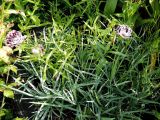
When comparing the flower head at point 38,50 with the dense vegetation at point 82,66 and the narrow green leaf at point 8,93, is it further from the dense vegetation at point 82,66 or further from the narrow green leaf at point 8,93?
the narrow green leaf at point 8,93

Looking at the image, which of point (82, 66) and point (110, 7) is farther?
point (110, 7)

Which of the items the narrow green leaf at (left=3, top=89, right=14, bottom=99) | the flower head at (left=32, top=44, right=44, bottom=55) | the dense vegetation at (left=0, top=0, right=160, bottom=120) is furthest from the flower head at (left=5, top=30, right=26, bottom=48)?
the narrow green leaf at (left=3, top=89, right=14, bottom=99)

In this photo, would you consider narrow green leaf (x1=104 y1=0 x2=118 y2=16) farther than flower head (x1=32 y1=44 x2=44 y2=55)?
Yes

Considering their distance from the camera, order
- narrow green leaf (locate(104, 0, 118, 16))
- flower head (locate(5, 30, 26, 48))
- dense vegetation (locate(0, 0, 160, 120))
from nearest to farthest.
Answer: dense vegetation (locate(0, 0, 160, 120)) → flower head (locate(5, 30, 26, 48)) → narrow green leaf (locate(104, 0, 118, 16))

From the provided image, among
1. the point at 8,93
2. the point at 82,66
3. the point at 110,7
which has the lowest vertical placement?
the point at 8,93

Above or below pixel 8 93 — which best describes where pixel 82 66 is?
above

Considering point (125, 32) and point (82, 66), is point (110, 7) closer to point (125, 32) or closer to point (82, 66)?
point (125, 32)

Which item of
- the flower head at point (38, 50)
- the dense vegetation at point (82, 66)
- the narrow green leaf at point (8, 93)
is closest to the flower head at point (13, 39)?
the dense vegetation at point (82, 66)

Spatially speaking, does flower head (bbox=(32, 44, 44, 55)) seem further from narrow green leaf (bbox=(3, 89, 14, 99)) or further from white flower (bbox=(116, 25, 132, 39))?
white flower (bbox=(116, 25, 132, 39))

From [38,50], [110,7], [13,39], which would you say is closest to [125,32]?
[110,7]
